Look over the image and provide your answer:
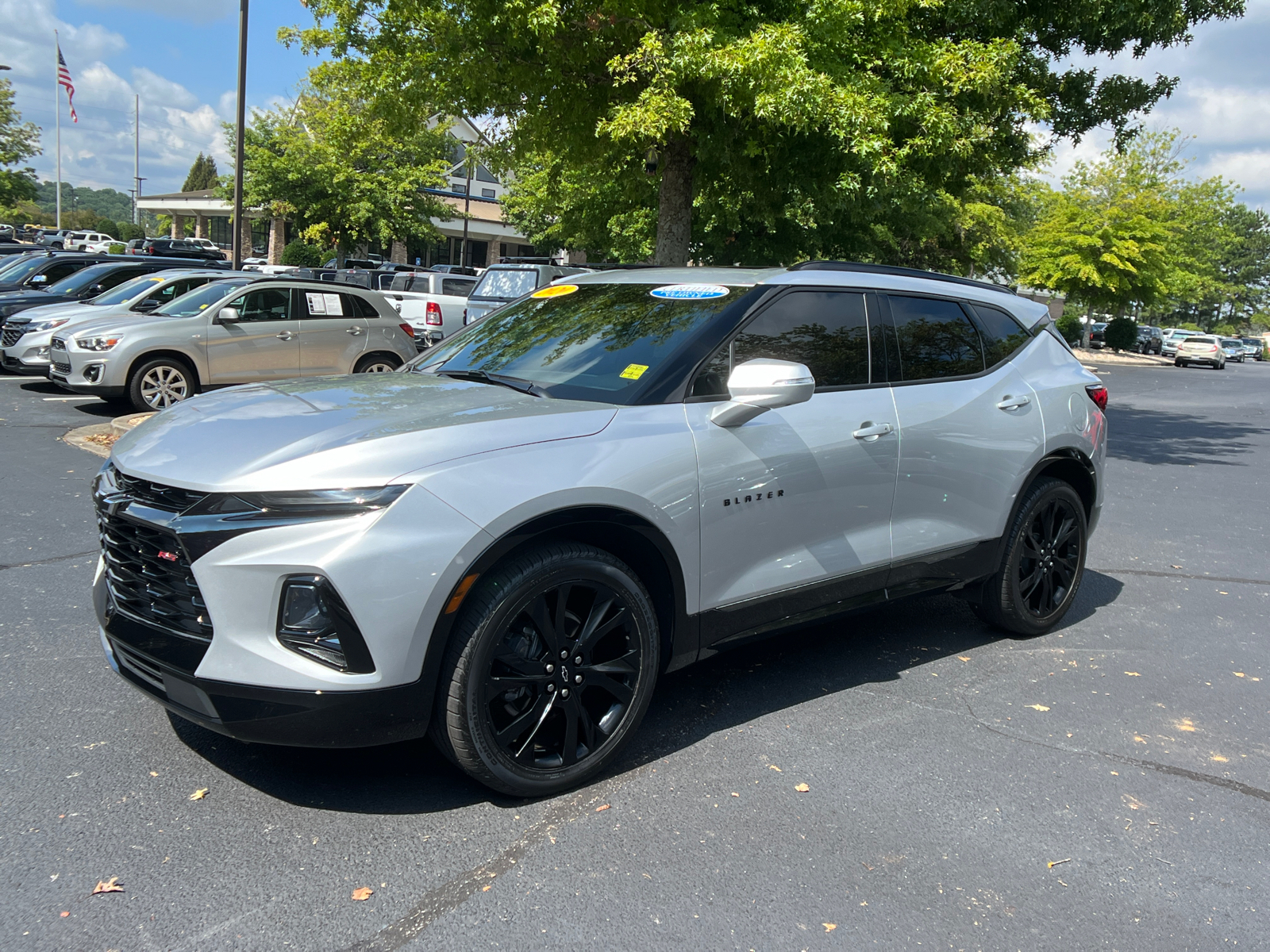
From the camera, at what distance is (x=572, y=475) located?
10.4ft

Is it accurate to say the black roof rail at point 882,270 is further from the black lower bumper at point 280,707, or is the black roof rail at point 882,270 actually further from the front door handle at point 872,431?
the black lower bumper at point 280,707

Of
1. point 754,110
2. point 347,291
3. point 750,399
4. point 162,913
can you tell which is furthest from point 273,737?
point 347,291

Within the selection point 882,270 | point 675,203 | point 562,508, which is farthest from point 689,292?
point 675,203

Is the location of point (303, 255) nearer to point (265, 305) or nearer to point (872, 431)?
point (265, 305)

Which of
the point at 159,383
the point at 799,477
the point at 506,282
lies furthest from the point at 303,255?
the point at 799,477

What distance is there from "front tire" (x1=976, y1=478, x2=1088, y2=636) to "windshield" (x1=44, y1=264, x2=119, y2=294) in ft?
53.1

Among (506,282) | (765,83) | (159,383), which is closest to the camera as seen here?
(765,83)

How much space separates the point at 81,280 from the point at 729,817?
17093 mm

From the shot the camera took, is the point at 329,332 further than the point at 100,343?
Yes

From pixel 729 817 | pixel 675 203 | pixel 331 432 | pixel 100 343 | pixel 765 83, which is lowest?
pixel 729 817

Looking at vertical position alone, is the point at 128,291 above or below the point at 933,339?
below

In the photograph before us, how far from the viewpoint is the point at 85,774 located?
328 cm

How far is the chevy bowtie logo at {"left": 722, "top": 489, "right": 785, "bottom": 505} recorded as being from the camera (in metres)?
3.59

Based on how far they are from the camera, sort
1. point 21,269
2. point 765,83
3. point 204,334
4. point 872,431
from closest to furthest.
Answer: point 872,431 → point 765,83 → point 204,334 → point 21,269
